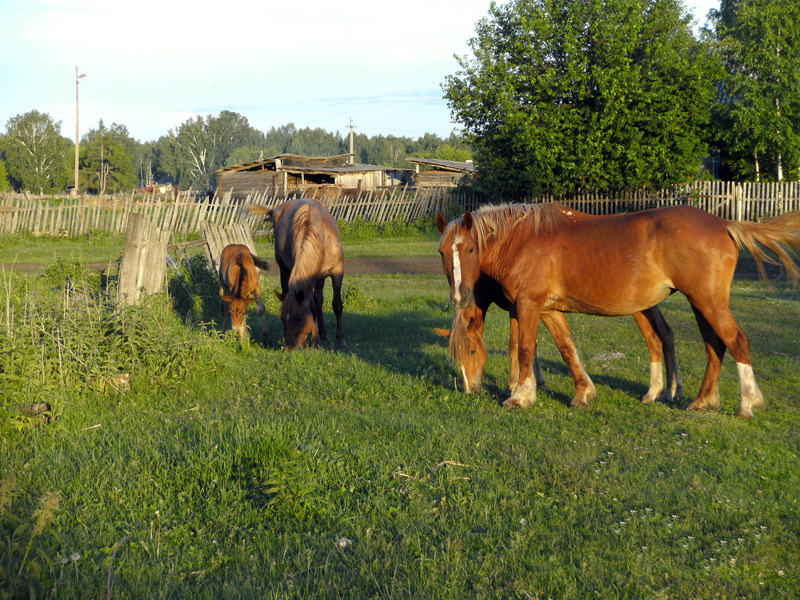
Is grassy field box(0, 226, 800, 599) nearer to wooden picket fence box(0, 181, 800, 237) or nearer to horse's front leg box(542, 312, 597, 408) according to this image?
horse's front leg box(542, 312, 597, 408)

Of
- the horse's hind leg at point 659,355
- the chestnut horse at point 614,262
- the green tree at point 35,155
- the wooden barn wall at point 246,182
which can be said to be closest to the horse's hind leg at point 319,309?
the chestnut horse at point 614,262

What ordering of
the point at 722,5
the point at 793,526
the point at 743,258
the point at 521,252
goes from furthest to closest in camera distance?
the point at 722,5, the point at 743,258, the point at 521,252, the point at 793,526

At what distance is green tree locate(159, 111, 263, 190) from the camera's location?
320ft

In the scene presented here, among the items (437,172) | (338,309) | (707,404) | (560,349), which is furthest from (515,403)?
(437,172)

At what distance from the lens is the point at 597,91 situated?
83.5 ft

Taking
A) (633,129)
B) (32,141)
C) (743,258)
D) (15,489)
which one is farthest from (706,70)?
(32,141)

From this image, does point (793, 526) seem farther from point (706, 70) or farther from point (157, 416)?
point (706, 70)

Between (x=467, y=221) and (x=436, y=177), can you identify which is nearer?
(x=467, y=221)

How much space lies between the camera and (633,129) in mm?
24953

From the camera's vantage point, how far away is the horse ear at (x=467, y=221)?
6.12 metres

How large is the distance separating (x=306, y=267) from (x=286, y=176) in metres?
32.5

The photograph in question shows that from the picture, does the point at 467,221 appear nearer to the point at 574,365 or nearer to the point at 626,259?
the point at 626,259

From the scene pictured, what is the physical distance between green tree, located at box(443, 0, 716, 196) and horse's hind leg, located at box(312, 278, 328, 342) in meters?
17.7

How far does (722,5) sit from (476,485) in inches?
1707
